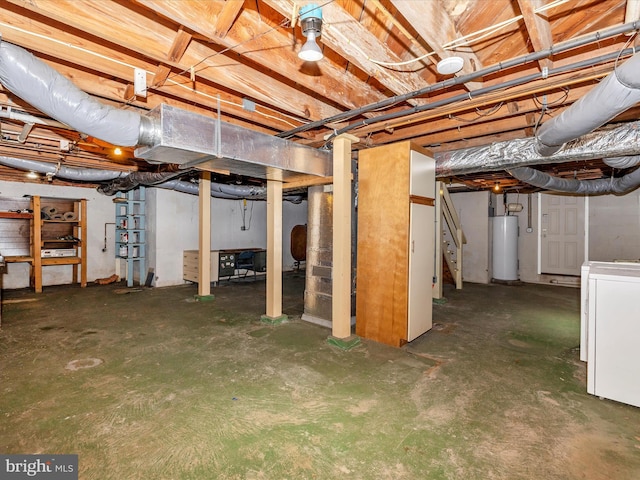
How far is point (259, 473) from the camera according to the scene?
1.61 meters

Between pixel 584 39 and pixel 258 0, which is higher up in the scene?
pixel 258 0

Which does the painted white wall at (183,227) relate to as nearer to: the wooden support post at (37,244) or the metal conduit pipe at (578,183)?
the wooden support post at (37,244)

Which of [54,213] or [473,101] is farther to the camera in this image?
[54,213]

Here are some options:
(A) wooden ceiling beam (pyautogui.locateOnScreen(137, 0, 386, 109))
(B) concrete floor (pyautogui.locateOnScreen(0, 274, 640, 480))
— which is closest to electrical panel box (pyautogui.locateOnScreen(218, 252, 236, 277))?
(B) concrete floor (pyautogui.locateOnScreen(0, 274, 640, 480))

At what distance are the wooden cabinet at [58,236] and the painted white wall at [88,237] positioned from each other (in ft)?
0.52

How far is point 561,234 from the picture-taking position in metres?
7.08

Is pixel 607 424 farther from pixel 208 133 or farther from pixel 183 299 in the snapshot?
pixel 183 299

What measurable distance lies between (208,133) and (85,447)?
2.10 metres

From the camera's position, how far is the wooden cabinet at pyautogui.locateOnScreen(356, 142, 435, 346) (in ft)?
10.4

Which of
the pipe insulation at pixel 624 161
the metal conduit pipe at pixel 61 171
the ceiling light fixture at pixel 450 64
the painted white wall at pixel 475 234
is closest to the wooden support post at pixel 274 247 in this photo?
the ceiling light fixture at pixel 450 64

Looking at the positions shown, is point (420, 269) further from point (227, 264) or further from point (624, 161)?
point (227, 264)

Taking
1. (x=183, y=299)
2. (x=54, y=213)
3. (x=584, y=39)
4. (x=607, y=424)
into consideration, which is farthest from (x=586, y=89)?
(x=54, y=213)

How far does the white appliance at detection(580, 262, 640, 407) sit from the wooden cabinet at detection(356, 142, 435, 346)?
141 centimetres

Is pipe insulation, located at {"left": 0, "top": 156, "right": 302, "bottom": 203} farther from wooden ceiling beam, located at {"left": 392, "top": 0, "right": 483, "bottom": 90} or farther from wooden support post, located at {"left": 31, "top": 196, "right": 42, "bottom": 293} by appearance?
wooden ceiling beam, located at {"left": 392, "top": 0, "right": 483, "bottom": 90}
